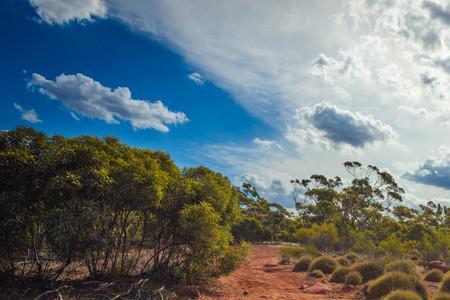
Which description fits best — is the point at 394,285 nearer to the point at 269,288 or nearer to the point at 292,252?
the point at 269,288

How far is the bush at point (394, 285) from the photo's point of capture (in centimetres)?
1465

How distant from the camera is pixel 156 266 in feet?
47.6

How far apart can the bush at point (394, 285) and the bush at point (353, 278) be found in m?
2.61

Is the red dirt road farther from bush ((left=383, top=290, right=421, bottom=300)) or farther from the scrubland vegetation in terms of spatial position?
bush ((left=383, top=290, right=421, bottom=300))

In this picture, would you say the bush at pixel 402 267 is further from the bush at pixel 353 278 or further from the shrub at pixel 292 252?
the shrub at pixel 292 252

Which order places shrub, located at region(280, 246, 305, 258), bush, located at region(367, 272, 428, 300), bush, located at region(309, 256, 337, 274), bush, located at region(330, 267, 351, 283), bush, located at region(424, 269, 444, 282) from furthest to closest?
shrub, located at region(280, 246, 305, 258) < bush, located at region(309, 256, 337, 274) < bush, located at region(424, 269, 444, 282) < bush, located at region(330, 267, 351, 283) < bush, located at region(367, 272, 428, 300)

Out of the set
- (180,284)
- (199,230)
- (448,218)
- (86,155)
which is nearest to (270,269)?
(180,284)

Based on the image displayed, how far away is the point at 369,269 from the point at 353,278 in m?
1.54

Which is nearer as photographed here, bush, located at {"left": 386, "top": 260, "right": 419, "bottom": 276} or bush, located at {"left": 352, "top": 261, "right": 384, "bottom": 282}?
bush, located at {"left": 386, "top": 260, "right": 419, "bottom": 276}

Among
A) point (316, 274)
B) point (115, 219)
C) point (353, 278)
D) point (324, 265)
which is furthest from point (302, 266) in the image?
point (115, 219)

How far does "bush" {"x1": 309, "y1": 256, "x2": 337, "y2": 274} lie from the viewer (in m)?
21.8

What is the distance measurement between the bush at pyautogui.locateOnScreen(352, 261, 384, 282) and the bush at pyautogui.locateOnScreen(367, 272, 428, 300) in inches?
136

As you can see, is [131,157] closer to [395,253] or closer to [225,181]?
[225,181]

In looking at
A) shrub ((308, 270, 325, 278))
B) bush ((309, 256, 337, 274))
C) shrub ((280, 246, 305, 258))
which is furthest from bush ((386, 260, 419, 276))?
shrub ((280, 246, 305, 258))
